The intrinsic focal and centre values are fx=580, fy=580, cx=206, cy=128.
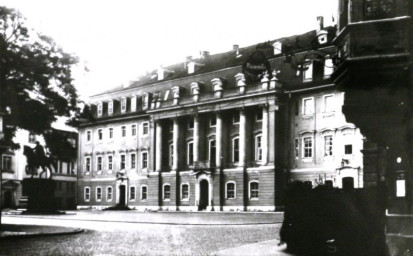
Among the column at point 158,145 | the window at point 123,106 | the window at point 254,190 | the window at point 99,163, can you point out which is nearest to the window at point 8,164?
the window at point 99,163

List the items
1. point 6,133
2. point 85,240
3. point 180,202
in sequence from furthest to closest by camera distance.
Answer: point 180,202
point 6,133
point 85,240

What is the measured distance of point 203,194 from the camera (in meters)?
47.6

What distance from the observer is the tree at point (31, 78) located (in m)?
14.4

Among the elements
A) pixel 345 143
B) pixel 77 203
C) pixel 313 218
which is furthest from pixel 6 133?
pixel 77 203

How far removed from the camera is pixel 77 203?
58438 mm

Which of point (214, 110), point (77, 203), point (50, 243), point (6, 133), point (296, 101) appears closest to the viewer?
point (50, 243)

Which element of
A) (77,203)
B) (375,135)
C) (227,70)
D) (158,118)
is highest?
(227,70)

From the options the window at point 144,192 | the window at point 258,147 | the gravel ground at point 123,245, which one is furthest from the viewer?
the window at point 144,192

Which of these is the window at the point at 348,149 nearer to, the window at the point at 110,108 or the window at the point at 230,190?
the window at the point at 230,190

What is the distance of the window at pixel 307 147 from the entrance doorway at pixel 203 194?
9.30 m

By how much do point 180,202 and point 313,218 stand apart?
39485 millimetres

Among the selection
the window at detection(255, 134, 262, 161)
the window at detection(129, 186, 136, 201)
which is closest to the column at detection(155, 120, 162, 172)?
the window at detection(129, 186, 136, 201)

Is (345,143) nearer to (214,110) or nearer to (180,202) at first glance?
(214,110)

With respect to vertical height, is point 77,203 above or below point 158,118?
below
